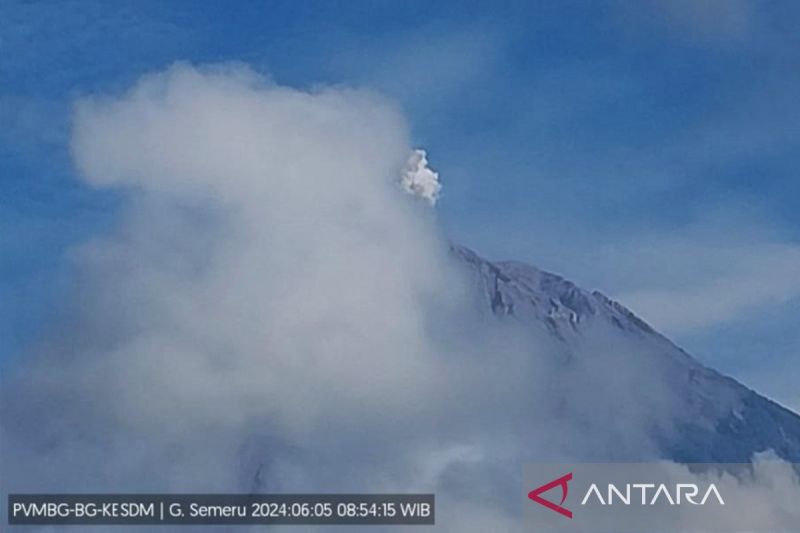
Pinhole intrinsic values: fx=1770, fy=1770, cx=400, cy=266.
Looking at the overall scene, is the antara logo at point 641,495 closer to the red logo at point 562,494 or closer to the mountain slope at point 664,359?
the red logo at point 562,494

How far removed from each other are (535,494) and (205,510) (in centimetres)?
119

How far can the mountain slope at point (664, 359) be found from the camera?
21.0 feet

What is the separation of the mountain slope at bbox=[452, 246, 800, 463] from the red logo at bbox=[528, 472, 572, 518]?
0.37 meters

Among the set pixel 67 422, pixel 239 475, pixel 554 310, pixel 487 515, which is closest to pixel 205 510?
pixel 239 475

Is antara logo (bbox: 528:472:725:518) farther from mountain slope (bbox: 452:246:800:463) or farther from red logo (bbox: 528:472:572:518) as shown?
mountain slope (bbox: 452:246:800:463)

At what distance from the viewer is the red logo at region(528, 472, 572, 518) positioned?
639 centimetres

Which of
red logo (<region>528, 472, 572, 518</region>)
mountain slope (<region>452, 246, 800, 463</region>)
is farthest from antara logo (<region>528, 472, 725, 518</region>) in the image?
mountain slope (<region>452, 246, 800, 463</region>)

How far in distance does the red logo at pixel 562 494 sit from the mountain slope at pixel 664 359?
0.37 m

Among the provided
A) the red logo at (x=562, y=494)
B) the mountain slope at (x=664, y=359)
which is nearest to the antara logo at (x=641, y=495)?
the red logo at (x=562, y=494)

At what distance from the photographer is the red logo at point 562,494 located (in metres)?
6.39

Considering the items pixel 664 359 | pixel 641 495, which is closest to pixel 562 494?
pixel 641 495

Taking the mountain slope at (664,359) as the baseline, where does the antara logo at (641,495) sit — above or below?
below

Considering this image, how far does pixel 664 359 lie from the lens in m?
6.52

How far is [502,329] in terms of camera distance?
657 centimetres
